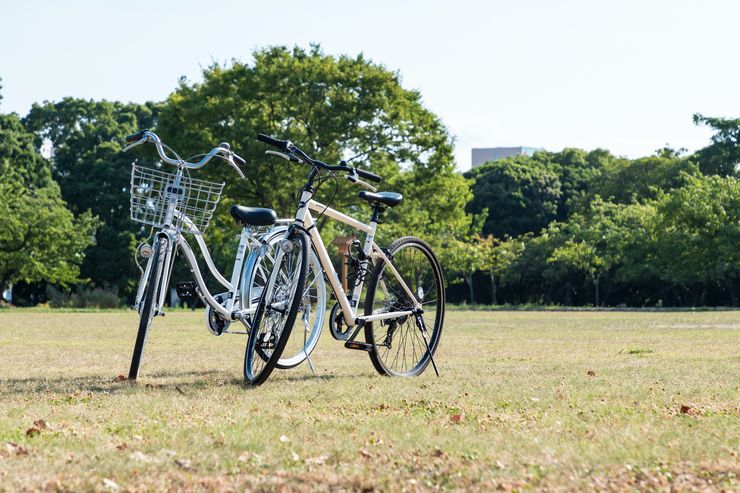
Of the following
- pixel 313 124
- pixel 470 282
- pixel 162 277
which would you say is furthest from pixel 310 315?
pixel 470 282

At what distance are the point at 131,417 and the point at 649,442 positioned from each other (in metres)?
2.30

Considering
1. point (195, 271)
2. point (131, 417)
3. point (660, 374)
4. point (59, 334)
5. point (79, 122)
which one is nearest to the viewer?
point (131, 417)

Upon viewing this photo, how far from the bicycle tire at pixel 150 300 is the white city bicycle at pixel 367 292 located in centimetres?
65

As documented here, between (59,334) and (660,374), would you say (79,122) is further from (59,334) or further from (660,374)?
(660,374)

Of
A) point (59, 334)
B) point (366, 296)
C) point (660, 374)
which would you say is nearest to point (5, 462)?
point (366, 296)

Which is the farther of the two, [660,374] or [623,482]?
[660,374]

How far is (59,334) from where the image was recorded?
33.7 ft

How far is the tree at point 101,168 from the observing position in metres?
32.8

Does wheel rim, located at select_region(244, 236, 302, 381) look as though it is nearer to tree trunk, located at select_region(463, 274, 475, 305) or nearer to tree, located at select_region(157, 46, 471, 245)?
tree, located at select_region(157, 46, 471, 245)

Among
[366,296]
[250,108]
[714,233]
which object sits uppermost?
[250,108]

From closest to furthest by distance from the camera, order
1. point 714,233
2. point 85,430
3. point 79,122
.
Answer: point 85,430, point 714,233, point 79,122

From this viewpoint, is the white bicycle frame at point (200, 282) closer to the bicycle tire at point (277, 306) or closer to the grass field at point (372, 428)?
the bicycle tire at point (277, 306)

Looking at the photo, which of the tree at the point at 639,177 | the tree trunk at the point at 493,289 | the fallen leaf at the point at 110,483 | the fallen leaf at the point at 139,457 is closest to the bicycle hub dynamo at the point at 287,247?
the fallen leaf at the point at 139,457

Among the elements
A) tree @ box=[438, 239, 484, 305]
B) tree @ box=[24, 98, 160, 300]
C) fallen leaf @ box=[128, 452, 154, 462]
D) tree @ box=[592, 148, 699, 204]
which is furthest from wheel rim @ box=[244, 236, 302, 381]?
tree @ box=[592, 148, 699, 204]
